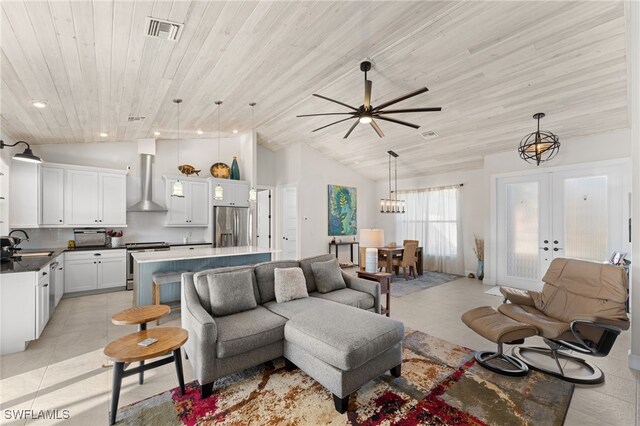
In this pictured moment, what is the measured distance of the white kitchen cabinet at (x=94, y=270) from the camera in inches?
199

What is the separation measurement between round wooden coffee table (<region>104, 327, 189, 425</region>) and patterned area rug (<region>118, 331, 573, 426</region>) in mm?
205

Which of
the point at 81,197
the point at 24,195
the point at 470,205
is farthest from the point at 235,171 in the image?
the point at 470,205

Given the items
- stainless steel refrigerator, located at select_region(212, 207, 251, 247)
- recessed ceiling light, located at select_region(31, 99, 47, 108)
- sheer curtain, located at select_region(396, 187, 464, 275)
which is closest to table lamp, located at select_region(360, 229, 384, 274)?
stainless steel refrigerator, located at select_region(212, 207, 251, 247)

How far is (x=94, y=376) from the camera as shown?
2590 millimetres

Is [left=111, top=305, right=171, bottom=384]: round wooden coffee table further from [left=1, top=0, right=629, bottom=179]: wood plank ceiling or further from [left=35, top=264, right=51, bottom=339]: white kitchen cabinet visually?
[left=1, top=0, right=629, bottom=179]: wood plank ceiling

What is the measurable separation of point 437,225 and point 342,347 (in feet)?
21.0

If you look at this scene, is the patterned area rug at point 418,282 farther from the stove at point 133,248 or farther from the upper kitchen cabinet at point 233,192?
the stove at point 133,248

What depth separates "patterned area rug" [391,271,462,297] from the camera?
5.73 m

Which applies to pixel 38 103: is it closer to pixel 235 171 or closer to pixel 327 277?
pixel 235 171

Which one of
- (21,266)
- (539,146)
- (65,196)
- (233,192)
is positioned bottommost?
(21,266)

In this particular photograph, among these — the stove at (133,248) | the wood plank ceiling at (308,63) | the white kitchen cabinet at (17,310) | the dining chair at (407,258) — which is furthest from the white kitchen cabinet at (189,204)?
the dining chair at (407,258)

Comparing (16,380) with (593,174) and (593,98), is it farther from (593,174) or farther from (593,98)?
(593,174)

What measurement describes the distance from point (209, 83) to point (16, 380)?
3.55 m

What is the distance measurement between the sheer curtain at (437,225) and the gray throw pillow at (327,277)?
4.66m
